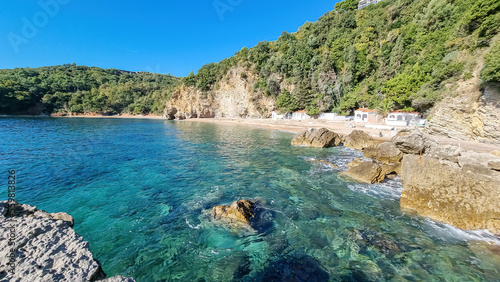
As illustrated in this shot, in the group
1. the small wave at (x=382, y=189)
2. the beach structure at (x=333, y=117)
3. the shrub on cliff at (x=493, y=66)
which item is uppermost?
the shrub on cliff at (x=493, y=66)

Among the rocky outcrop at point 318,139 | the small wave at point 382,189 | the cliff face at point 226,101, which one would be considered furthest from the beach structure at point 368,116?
the small wave at point 382,189

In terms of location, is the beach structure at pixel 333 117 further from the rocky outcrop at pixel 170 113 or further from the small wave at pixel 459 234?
the rocky outcrop at pixel 170 113

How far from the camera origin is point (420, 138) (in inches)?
480

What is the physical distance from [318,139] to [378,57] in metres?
36.3

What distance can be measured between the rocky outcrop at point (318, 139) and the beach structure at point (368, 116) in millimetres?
17841

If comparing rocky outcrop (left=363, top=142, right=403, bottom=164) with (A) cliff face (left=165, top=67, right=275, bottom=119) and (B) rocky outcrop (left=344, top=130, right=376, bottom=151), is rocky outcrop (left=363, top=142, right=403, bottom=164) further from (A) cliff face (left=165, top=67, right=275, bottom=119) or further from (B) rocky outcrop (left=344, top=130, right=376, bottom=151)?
(A) cliff face (left=165, top=67, right=275, bottom=119)

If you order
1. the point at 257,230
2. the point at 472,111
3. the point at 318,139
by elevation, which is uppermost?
the point at 472,111

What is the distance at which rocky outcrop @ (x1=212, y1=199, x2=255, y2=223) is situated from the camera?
22.4 ft

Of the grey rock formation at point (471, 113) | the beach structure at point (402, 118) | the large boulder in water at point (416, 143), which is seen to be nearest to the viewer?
the large boulder in water at point (416, 143)

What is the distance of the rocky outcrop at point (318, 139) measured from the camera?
69.7 ft

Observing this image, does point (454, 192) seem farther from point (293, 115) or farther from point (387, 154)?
point (293, 115)

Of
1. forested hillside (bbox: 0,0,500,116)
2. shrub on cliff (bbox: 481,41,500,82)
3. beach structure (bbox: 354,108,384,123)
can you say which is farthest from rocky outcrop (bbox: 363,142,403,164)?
beach structure (bbox: 354,108,384,123)

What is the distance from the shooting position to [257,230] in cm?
641

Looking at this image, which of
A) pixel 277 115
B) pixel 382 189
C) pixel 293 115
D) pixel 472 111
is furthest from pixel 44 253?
pixel 277 115
